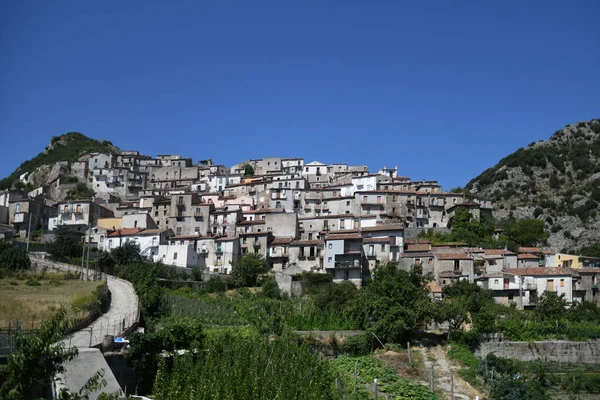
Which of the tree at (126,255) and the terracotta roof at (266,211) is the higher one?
the terracotta roof at (266,211)

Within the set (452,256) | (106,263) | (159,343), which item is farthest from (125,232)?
(159,343)

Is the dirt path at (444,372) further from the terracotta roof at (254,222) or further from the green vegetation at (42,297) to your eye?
the terracotta roof at (254,222)

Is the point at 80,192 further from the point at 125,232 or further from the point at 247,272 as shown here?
the point at 247,272

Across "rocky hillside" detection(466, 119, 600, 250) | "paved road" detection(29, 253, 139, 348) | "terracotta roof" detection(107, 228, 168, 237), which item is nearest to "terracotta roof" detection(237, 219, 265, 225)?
"terracotta roof" detection(107, 228, 168, 237)

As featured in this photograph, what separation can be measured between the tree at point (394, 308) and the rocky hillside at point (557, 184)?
137ft

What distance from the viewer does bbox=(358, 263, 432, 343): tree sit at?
39312 mm

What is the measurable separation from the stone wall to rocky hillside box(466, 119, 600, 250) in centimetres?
3710

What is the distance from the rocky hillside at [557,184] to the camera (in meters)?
84.8

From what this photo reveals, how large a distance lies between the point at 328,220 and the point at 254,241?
915cm

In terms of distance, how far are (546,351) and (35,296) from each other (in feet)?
102

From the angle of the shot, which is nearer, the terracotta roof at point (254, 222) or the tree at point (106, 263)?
the tree at point (106, 263)

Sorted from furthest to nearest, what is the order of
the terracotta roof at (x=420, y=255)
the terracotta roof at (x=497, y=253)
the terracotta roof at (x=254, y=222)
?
1. the terracotta roof at (x=254, y=222)
2. the terracotta roof at (x=497, y=253)
3. the terracotta roof at (x=420, y=255)

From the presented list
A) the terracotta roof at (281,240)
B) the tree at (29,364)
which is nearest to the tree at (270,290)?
the terracotta roof at (281,240)

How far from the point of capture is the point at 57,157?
12412 centimetres
